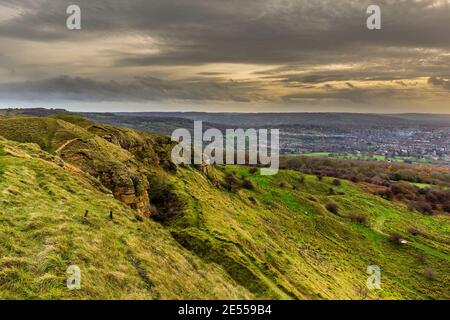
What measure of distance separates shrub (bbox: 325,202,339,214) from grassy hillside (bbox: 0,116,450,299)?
1304cm

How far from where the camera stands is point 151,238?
2892cm

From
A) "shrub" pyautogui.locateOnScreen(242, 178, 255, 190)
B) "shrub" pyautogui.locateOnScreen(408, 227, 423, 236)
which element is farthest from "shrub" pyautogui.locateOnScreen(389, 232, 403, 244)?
"shrub" pyautogui.locateOnScreen(242, 178, 255, 190)

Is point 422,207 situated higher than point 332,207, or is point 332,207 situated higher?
point 332,207

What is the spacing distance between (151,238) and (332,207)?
7878cm

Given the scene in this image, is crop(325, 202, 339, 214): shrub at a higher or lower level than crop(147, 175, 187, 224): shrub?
lower

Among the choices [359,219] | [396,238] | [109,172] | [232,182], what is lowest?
[396,238]

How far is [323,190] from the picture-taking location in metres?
128

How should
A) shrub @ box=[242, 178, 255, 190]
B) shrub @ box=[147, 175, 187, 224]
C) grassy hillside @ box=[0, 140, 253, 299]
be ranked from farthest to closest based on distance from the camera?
shrub @ box=[242, 178, 255, 190] < shrub @ box=[147, 175, 187, 224] < grassy hillside @ box=[0, 140, 253, 299]

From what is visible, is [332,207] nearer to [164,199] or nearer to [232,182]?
[232,182]

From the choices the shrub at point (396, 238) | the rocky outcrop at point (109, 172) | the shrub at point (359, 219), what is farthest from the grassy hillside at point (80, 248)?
the shrub at point (359, 219)

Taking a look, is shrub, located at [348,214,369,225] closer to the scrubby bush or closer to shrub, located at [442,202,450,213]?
the scrubby bush

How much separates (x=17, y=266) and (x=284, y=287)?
20719 mm

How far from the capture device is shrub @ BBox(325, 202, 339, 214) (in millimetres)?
97625

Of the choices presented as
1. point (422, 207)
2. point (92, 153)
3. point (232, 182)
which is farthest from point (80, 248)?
point (422, 207)
